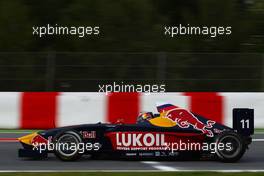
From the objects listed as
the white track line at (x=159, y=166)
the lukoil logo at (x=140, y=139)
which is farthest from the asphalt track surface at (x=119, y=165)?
the lukoil logo at (x=140, y=139)

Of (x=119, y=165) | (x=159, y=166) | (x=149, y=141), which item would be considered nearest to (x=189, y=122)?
(x=149, y=141)

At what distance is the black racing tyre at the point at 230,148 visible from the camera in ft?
30.9

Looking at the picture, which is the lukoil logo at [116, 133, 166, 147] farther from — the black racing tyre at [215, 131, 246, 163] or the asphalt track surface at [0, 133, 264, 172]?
the black racing tyre at [215, 131, 246, 163]

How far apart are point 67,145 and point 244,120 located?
2.37 m

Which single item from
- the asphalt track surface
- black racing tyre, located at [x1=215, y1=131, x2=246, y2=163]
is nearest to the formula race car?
black racing tyre, located at [x1=215, y1=131, x2=246, y2=163]

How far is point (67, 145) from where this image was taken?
9.35 m

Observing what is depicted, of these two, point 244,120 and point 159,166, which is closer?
point 159,166

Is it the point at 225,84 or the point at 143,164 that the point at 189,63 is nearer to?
the point at 225,84

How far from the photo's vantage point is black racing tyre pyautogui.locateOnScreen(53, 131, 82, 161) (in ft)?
30.5

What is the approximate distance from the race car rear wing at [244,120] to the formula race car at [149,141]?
140mm

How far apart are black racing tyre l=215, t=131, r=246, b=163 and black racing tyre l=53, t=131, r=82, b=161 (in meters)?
1.83

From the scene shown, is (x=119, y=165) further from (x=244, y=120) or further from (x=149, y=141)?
(x=244, y=120)

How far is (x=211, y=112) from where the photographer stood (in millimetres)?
13750

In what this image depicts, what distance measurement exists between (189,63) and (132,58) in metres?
1.17
